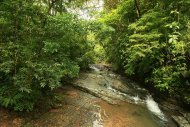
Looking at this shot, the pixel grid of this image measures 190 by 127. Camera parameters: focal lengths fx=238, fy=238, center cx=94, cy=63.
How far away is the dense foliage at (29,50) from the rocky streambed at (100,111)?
1.89 ft

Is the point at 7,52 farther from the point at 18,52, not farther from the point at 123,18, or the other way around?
the point at 123,18

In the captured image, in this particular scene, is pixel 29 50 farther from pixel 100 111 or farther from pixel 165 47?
pixel 165 47

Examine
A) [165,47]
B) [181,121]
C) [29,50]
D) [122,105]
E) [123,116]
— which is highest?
[165,47]

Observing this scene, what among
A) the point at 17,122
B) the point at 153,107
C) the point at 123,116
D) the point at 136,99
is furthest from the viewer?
the point at 136,99

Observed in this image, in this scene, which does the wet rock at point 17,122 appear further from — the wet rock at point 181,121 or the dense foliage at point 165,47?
the wet rock at point 181,121

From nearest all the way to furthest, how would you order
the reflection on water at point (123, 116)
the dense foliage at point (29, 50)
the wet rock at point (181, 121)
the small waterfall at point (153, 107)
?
1. the dense foliage at point (29, 50)
2. the reflection on water at point (123, 116)
3. the wet rock at point (181, 121)
4. the small waterfall at point (153, 107)

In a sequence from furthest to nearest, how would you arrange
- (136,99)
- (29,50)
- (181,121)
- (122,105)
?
(136,99) < (122,105) < (181,121) < (29,50)

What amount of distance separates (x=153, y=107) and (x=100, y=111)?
118 inches

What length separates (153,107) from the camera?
10719mm

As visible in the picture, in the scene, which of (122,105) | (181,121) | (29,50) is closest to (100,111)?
(122,105)

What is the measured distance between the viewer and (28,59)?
7.64m

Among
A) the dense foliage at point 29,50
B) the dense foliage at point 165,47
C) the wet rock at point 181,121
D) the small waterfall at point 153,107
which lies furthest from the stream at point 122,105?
the dense foliage at point 29,50

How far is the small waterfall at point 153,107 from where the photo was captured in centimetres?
982

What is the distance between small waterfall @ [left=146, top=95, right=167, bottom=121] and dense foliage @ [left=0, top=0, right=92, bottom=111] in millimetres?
3894
